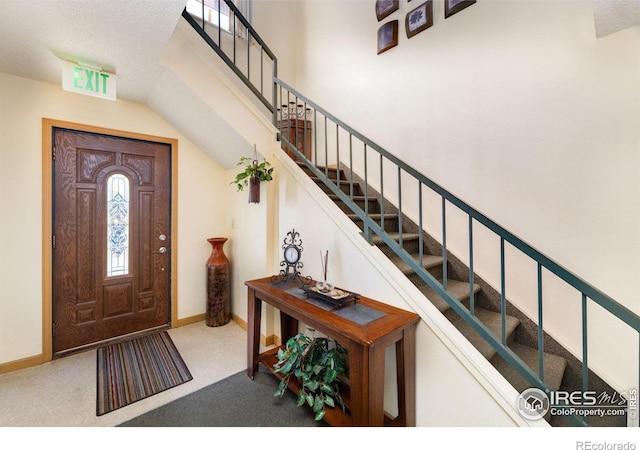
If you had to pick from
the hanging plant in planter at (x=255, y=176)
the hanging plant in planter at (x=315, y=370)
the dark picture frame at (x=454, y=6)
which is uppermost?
the dark picture frame at (x=454, y=6)

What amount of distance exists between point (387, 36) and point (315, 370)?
3214 mm

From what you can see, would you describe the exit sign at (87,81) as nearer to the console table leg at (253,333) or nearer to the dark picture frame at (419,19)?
the console table leg at (253,333)

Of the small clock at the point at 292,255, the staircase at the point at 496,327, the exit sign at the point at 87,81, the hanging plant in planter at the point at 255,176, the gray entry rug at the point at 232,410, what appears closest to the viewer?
the staircase at the point at 496,327

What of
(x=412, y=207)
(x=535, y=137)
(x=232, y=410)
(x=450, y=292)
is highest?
(x=535, y=137)

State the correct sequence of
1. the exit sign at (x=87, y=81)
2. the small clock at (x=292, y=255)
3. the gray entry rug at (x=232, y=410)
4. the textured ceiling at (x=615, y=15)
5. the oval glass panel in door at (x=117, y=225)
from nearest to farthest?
the textured ceiling at (x=615, y=15) < the gray entry rug at (x=232, y=410) < the exit sign at (x=87, y=81) < the small clock at (x=292, y=255) < the oval glass panel in door at (x=117, y=225)

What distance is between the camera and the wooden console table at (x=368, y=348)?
145 cm

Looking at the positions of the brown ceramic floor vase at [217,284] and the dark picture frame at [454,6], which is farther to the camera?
the brown ceramic floor vase at [217,284]

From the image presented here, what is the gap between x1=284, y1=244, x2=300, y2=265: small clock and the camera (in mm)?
2273

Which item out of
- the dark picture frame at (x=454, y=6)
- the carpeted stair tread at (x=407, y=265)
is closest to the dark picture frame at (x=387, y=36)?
the dark picture frame at (x=454, y=6)

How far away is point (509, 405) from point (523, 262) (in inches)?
45.3

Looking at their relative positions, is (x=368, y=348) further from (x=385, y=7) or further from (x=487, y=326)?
(x=385, y=7)

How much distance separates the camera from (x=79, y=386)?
215 centimetres

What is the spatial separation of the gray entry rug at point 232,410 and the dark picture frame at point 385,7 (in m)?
3.69

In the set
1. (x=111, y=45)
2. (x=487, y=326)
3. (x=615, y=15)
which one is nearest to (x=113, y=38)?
(x=111, y=45)
